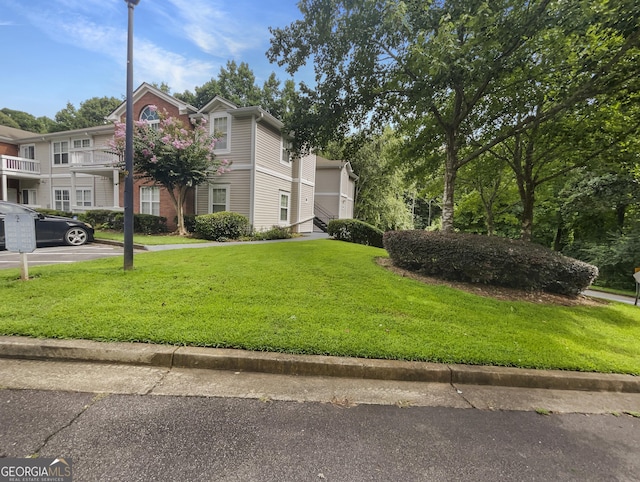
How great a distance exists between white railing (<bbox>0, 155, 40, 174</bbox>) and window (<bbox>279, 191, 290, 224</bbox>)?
710 inches

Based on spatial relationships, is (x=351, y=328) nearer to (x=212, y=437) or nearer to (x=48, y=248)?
(x=212, y=437)

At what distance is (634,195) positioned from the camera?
14320 mm

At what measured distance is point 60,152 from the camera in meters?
20.2

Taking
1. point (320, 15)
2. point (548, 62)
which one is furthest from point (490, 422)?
point (320, 15)

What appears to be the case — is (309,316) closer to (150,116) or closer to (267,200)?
(267,200)

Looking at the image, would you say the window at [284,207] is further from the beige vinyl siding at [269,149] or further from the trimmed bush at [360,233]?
Answer: the trimmed bush at [360,233]

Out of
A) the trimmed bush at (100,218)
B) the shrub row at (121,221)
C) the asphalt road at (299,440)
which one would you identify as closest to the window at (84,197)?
the shrub row at (121,221)

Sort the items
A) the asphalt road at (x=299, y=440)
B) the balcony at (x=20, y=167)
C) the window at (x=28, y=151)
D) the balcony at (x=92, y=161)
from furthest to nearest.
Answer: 1. the window at (x=28, y=151)
2. the balcony at (x=20, y=167)
3. the balcony at (x=92, y=161)
4. the asphalt road at (x=299, y=440)

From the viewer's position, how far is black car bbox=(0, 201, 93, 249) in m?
9.09

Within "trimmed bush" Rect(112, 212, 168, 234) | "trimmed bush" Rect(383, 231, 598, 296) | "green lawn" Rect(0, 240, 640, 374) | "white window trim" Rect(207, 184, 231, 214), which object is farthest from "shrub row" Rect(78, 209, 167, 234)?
"trimmed bush" Rect(383, 231, 598, 296)

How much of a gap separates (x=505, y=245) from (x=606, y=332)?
2.39 meters

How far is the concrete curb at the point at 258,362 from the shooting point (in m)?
3.06

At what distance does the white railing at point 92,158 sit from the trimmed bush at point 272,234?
9704 mm

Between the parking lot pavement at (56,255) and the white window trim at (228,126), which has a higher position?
the white window trim at (228,126)
